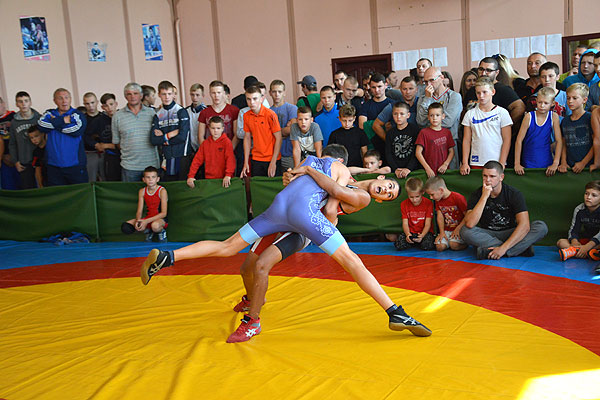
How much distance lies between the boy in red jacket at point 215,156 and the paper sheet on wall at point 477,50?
680 cm

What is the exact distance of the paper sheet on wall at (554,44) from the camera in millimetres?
11516

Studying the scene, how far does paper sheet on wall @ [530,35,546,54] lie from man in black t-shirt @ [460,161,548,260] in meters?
6.89

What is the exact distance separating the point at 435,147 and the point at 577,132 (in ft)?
4.88

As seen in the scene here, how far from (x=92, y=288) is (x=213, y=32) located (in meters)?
10.0

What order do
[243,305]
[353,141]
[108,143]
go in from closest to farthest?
[243,305] → [353,141] → [108,143]

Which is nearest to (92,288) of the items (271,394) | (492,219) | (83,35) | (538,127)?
(271,394)

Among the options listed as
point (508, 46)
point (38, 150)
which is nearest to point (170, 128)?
point (38, 150)

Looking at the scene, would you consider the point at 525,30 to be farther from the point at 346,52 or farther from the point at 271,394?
the point at 271,394

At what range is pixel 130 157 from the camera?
828 centimetres

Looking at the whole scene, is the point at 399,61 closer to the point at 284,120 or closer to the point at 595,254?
the point at 284,120

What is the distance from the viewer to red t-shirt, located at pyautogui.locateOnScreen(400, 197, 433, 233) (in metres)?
6.60

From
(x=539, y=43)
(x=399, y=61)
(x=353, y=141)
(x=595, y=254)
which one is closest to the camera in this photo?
(x=595, y=254)

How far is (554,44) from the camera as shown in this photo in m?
11.6

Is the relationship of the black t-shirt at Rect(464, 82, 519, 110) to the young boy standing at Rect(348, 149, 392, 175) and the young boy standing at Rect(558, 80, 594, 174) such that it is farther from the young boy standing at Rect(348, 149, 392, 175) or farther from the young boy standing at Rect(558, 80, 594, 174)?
the young boy standing at Rect(348, 149, 392, 175)
